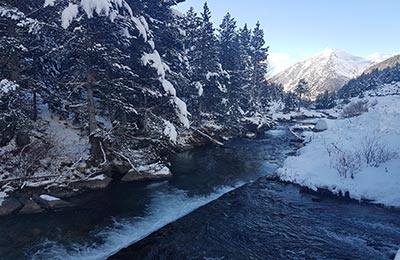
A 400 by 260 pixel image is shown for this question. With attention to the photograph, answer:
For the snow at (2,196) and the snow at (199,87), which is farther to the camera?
the snow at (199,87)

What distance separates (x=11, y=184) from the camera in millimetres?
13539

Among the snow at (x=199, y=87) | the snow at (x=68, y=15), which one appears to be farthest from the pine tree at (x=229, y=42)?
the snow at (x=68, y=15)

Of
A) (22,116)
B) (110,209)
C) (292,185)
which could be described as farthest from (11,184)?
(292,185)

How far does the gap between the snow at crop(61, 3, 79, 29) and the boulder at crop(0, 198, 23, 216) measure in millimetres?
7543

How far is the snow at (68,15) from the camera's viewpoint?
1299cm

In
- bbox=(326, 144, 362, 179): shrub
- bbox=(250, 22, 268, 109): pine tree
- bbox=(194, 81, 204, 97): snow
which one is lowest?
bbox=(326, 144, 362, 179): shrub

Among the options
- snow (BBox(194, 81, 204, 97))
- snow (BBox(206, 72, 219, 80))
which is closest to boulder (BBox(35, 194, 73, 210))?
snow (BBox(194, 81, 204, 97))

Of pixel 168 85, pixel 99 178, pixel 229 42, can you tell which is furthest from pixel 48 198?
pixel 229 42

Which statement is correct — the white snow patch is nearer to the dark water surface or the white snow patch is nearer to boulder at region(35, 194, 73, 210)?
the dark water surface

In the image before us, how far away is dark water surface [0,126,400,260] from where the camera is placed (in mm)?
9609

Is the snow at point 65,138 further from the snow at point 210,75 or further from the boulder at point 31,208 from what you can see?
the snow at point 210,75

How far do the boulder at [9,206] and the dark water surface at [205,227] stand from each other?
18.5 inches

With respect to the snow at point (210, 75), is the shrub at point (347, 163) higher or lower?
lower

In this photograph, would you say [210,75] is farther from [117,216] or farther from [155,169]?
[117,216]
